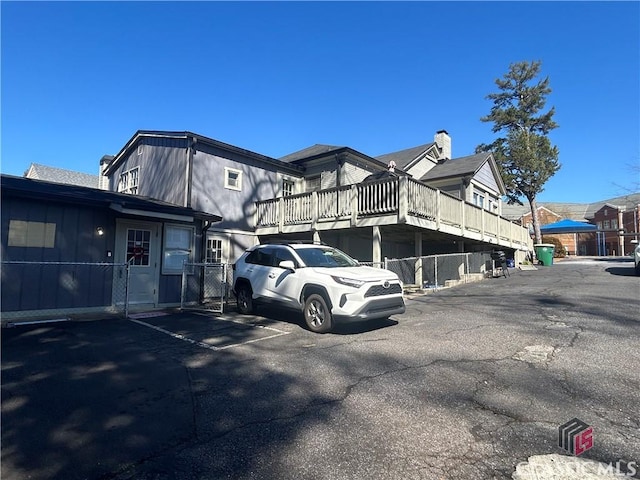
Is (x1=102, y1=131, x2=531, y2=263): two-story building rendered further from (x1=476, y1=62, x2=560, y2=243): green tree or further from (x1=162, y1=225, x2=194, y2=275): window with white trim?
(x1=476, y1=62, x2=560, y2=243): green tree

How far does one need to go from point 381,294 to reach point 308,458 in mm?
4386

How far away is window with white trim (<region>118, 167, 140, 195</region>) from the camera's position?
15406mm

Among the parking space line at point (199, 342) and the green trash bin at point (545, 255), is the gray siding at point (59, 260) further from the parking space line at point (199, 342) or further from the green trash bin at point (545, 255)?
the green trash bin at point (545, 255)

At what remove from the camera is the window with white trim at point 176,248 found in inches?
431

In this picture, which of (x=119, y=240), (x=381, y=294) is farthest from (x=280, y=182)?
(x=381, y=294)

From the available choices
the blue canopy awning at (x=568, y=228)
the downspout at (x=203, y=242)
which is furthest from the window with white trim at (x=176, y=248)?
the blue canopy awning at (x=568, y=228)

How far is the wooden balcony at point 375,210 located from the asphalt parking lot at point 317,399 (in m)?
4.77

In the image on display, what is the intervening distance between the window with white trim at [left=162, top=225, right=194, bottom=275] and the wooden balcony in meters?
3.85

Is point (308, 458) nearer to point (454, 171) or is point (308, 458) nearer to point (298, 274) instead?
point (298, 274)

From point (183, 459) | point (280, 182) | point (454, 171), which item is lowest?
→ point (183, 459)

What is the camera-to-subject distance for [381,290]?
6934mm

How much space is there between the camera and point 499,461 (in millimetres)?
2691

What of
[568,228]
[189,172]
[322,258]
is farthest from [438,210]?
[568,228]

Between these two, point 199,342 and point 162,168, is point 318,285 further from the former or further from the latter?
point 162,168
